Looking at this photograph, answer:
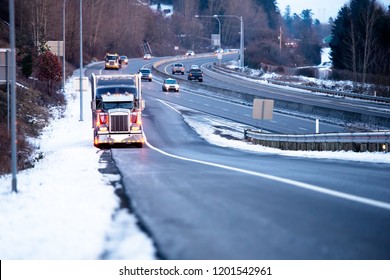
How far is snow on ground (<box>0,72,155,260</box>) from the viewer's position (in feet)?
27.8

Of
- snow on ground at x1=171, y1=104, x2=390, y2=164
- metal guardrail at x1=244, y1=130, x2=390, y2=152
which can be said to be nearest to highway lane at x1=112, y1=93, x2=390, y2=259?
snow on ground at x1=171, y1=104, x2=390, y2=164

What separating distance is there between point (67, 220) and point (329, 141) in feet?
64.3

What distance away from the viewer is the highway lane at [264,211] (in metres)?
7.98

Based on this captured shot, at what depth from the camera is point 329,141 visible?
2811 centimetres

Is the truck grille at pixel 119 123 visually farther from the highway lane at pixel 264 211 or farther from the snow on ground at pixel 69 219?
the highway lane at pixel 264 211

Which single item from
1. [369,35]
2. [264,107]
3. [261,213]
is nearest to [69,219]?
[261,213]

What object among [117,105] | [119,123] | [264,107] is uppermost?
[117,105]

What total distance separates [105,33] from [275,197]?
121 metres

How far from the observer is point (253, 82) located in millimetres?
89312

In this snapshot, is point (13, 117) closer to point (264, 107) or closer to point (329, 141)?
point (329, 141)

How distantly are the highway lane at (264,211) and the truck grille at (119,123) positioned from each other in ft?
40.7

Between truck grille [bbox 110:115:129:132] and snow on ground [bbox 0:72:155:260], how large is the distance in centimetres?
1150

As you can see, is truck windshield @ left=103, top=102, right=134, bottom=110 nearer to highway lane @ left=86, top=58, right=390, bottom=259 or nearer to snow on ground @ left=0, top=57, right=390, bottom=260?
snow on ground @ left=0, top=57, right=390, bottom=260

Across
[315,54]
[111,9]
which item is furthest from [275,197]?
[315,54]
